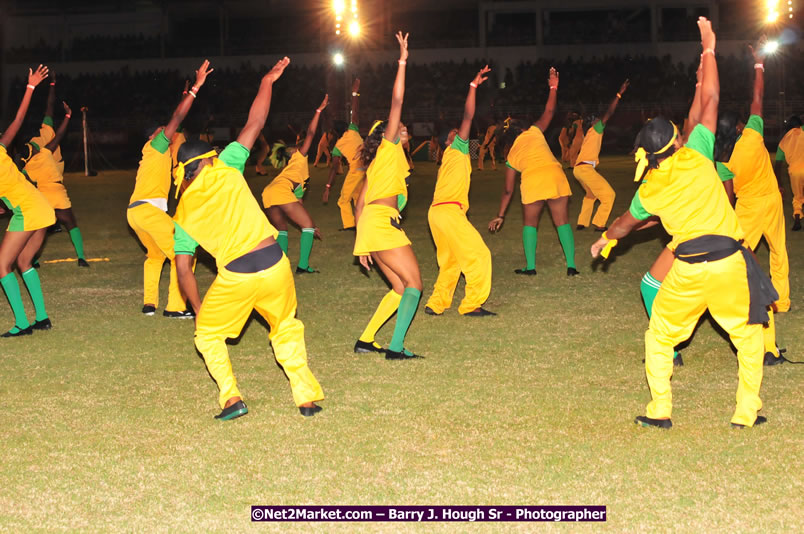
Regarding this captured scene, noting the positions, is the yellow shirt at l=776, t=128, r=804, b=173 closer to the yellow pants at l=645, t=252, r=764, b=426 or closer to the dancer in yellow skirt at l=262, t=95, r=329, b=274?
the dancer in yellow skirt at l=262, t=95, r=329, b=274

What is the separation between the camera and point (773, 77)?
45.6 m

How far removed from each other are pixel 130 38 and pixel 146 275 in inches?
1929

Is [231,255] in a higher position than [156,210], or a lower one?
lower

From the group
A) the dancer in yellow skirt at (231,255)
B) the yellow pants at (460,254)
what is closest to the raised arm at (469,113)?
the yellow pants at (460,254)

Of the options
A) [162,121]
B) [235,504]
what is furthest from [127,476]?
[162,121]

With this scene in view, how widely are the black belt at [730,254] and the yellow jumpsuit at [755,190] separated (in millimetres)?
3239

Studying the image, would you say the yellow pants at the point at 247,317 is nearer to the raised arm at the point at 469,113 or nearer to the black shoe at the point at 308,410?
the black shoe at the point at 308,410

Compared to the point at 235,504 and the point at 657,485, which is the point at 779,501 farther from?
the point at 235,504

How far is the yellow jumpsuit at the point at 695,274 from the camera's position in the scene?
5.21m

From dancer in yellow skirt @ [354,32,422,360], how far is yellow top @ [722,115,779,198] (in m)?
3.16

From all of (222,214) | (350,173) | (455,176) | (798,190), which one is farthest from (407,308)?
(798,190)

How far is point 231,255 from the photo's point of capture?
5.57 m

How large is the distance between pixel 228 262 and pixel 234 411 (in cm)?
102

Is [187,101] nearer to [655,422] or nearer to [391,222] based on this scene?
[391,222]
